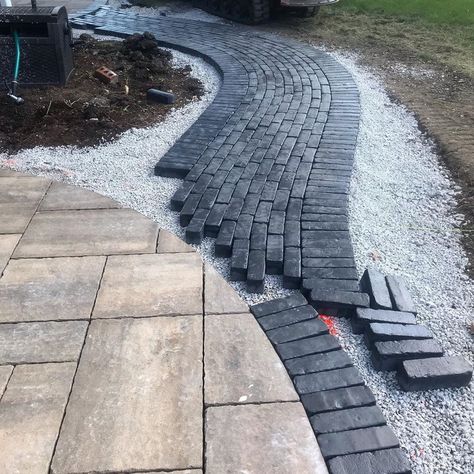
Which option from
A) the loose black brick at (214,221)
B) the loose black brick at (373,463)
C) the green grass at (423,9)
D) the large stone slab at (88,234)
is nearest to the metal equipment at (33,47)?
the large stone slab at (88,234)

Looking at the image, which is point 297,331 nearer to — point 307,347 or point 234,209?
point 307,347

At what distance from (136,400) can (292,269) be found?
130cm

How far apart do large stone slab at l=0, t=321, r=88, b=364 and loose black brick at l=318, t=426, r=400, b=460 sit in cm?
133

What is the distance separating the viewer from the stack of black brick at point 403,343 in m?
2.60

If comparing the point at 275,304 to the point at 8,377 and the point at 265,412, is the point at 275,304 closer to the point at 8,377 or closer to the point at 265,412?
the point at 265,412

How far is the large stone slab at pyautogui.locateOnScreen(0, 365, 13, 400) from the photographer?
2.55 m

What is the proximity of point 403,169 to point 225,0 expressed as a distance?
20.5ft

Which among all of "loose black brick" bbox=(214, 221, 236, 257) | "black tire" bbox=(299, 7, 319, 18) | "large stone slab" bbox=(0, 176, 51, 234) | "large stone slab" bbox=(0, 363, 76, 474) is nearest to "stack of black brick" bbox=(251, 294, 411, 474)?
"loose black brick" bbox=(214, 221, 236, 257)

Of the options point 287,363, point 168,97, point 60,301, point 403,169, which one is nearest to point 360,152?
point 403,169

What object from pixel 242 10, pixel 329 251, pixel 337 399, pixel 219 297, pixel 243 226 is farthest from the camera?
pixel 242 10

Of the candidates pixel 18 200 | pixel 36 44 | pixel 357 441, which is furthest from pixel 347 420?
pixel 36 44

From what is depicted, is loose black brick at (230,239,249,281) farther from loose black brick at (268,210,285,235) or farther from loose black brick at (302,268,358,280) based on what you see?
loose black brick at (302,268,358,280)

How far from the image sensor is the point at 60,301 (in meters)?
→ 3.07

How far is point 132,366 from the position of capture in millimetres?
2658
